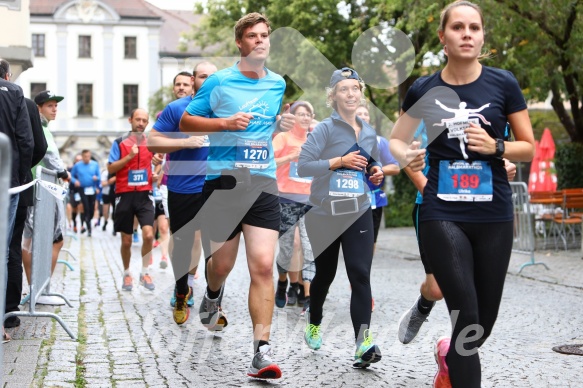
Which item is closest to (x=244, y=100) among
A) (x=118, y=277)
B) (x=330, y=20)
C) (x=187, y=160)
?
(x=187, y=160)

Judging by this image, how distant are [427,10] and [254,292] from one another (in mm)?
12658

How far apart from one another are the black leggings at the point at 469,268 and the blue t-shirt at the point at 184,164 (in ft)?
13.4

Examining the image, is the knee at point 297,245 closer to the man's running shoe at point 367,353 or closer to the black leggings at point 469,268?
the man's running shoe at point 367,353

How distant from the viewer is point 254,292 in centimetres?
609

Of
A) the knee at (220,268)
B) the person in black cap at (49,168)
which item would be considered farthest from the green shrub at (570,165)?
the knee at (220,268)

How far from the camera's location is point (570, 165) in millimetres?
23203

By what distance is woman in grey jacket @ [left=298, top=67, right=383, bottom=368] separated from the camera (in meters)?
6.59

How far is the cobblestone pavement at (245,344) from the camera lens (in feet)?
19.5

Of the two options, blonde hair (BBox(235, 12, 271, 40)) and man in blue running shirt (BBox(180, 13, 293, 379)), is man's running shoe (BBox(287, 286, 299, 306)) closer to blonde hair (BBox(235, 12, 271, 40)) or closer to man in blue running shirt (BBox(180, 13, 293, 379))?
man in blue running shirt (BBox(180, 13, 293, 379))

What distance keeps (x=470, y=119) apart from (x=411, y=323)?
2291mm

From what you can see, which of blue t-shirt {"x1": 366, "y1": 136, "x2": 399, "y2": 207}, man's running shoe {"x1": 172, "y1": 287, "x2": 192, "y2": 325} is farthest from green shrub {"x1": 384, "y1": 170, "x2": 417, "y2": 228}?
man's running shoe {"x1": 172, "y1": 287, "x2": 192, "y2": 325}

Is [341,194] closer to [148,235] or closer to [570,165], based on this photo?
[148,235]

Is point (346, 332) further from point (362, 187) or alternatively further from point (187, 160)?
point (187, 160)

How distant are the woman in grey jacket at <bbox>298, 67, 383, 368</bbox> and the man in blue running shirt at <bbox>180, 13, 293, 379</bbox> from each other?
61cm
